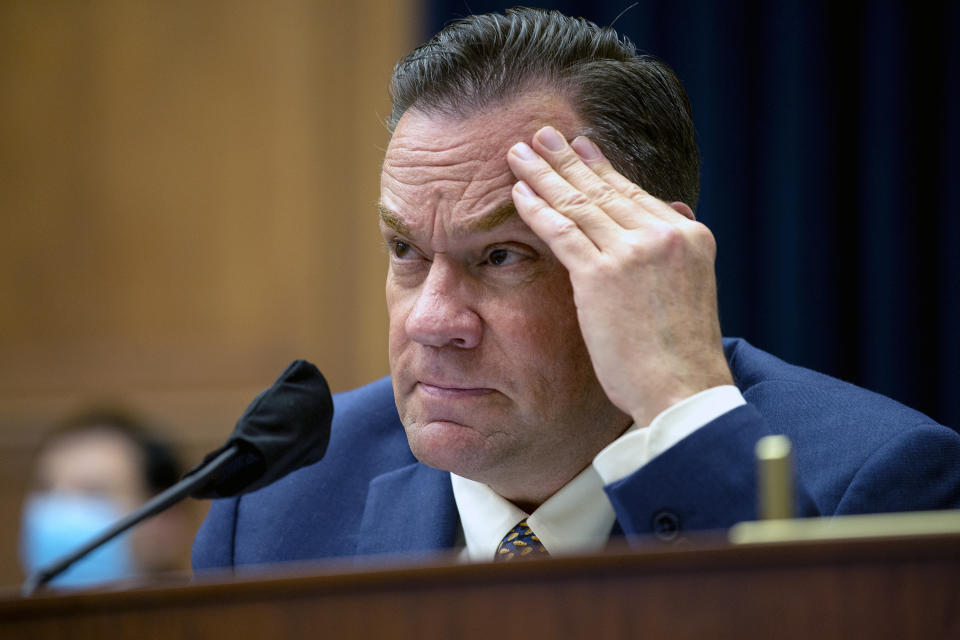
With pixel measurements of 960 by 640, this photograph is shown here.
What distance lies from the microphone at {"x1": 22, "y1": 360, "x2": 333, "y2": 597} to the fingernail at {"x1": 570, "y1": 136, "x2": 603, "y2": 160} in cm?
47

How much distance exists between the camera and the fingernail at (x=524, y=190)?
1384 mm

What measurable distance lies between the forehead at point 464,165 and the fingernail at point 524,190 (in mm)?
34

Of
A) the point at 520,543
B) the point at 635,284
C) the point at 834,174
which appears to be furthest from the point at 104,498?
the point at 834,174

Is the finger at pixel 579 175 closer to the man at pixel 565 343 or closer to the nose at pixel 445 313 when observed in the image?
the man at pixel 565 343

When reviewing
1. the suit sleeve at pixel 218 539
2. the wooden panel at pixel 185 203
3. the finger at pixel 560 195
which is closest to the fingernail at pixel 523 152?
the finger at pixel 560 195

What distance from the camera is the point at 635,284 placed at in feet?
4.23

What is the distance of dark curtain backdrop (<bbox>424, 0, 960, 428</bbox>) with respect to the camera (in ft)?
8.97

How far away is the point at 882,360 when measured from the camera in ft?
9.16

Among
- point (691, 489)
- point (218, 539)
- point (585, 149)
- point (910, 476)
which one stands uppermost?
point (585, 149)

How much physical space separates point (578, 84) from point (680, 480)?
2.09 ft

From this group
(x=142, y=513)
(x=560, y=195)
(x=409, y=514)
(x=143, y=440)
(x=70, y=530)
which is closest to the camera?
(x=142, y=513)

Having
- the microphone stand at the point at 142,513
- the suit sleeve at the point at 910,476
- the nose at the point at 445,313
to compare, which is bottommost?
the suit sleeve at the point at 910,476

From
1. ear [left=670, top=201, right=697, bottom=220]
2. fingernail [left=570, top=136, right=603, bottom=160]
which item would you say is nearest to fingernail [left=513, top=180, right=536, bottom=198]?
fingernail [left=570, top=136, right=603, bottom=160]

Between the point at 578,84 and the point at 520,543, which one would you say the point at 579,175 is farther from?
the point at 520,543
